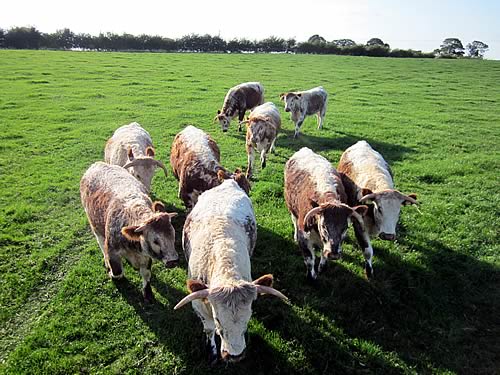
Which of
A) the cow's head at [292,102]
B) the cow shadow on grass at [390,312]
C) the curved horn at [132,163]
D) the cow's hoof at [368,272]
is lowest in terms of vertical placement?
the cow shadow on grass at [390,312]

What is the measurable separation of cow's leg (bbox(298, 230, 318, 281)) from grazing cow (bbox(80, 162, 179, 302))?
2234 millimetres

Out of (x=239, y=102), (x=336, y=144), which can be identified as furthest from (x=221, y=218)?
(x=239, y=102)

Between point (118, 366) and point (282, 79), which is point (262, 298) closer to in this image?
point (118, 366)

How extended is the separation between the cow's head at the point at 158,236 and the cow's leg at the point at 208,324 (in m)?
0.76

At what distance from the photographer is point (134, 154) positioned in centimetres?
919

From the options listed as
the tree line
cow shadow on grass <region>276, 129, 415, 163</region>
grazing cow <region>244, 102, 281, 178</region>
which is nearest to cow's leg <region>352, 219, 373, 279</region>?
grazing cow <region>244, 102, 281, 178</region>

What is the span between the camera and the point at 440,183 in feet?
37.8

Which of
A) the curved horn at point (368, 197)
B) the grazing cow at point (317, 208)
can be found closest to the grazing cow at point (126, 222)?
the grazing cow at point (317, 208)

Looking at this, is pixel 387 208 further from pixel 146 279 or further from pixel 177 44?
pixel 177 44

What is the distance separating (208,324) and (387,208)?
3522 millimetres

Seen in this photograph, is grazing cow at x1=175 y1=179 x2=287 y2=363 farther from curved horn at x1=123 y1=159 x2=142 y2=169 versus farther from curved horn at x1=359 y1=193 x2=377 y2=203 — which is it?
curved horn at x1=123 y1=159 x2=142 y2=169

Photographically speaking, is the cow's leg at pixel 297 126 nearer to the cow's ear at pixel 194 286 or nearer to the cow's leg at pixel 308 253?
the cow's leg at pixel 308 253

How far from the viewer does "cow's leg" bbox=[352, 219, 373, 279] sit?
668cm

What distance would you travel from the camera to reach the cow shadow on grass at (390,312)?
18.3 feet
